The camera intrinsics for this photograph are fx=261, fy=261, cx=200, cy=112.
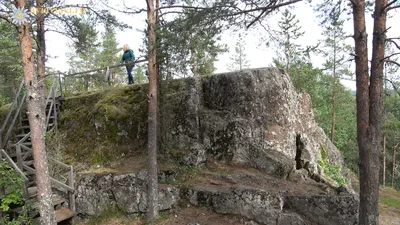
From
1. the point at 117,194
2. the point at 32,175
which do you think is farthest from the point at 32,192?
the point at 117,194

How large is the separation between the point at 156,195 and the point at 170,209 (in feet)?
2.04

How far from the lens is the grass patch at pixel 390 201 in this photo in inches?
564

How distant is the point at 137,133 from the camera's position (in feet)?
28.4

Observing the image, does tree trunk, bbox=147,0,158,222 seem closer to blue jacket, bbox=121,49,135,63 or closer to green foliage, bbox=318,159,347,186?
blue jacket, bbox=121,49,135,63

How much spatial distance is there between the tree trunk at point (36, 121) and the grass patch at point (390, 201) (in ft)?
54.3

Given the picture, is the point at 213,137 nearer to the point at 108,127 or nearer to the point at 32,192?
the point at 108,127

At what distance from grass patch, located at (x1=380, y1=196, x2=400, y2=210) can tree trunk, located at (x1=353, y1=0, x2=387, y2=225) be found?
40.6 ft

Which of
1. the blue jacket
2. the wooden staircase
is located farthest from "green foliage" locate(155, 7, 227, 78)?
the wooden staircase

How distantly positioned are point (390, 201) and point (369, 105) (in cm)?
1394

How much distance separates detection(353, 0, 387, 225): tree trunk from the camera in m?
4.77

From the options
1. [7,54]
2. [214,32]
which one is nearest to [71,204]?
[214,32]

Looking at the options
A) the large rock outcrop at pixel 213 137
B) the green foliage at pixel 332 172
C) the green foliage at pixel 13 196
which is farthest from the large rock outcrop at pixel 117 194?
the green foliage at pixel 332 172

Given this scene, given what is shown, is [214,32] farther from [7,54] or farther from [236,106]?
[7,54]

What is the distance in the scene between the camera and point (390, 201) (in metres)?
15.1
